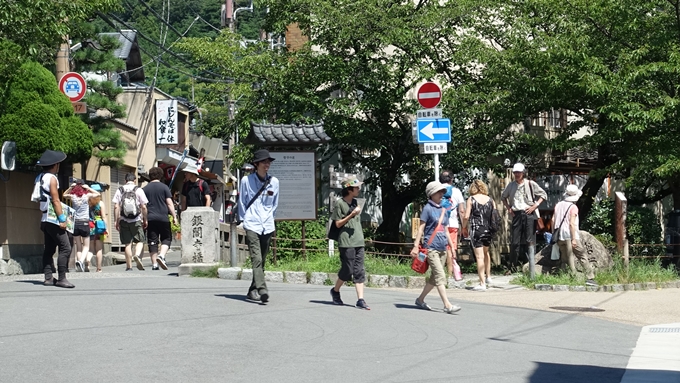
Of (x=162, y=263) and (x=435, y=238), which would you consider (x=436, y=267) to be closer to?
(x=435, y=238)

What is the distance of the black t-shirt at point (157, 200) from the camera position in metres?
17.5

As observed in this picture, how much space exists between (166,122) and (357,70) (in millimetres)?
17190

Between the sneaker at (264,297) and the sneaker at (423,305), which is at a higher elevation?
the sneaker at (264,297)

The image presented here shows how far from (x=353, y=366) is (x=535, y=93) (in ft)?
46.7

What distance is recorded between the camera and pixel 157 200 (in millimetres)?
17609

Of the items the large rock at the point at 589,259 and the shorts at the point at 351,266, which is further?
the large rock at the point at 589,259

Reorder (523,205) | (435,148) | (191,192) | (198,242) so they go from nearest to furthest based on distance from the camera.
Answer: (435,148) < (198,242) < (523,205) < (191,192)

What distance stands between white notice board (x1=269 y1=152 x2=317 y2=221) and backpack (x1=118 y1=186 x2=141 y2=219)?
3.24 m

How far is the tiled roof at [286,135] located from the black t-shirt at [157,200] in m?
2.11

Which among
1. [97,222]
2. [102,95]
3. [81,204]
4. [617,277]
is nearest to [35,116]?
[97,222]

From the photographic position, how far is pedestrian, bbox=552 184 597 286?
15.8 metres

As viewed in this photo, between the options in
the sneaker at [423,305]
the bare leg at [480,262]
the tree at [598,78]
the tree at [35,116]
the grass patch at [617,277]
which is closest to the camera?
the sneaker at [423,305]

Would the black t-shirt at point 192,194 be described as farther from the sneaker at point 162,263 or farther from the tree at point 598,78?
the tree at point 598,78

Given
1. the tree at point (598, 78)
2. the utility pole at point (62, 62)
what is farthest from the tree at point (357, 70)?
the utility pole at point (62, 62)
